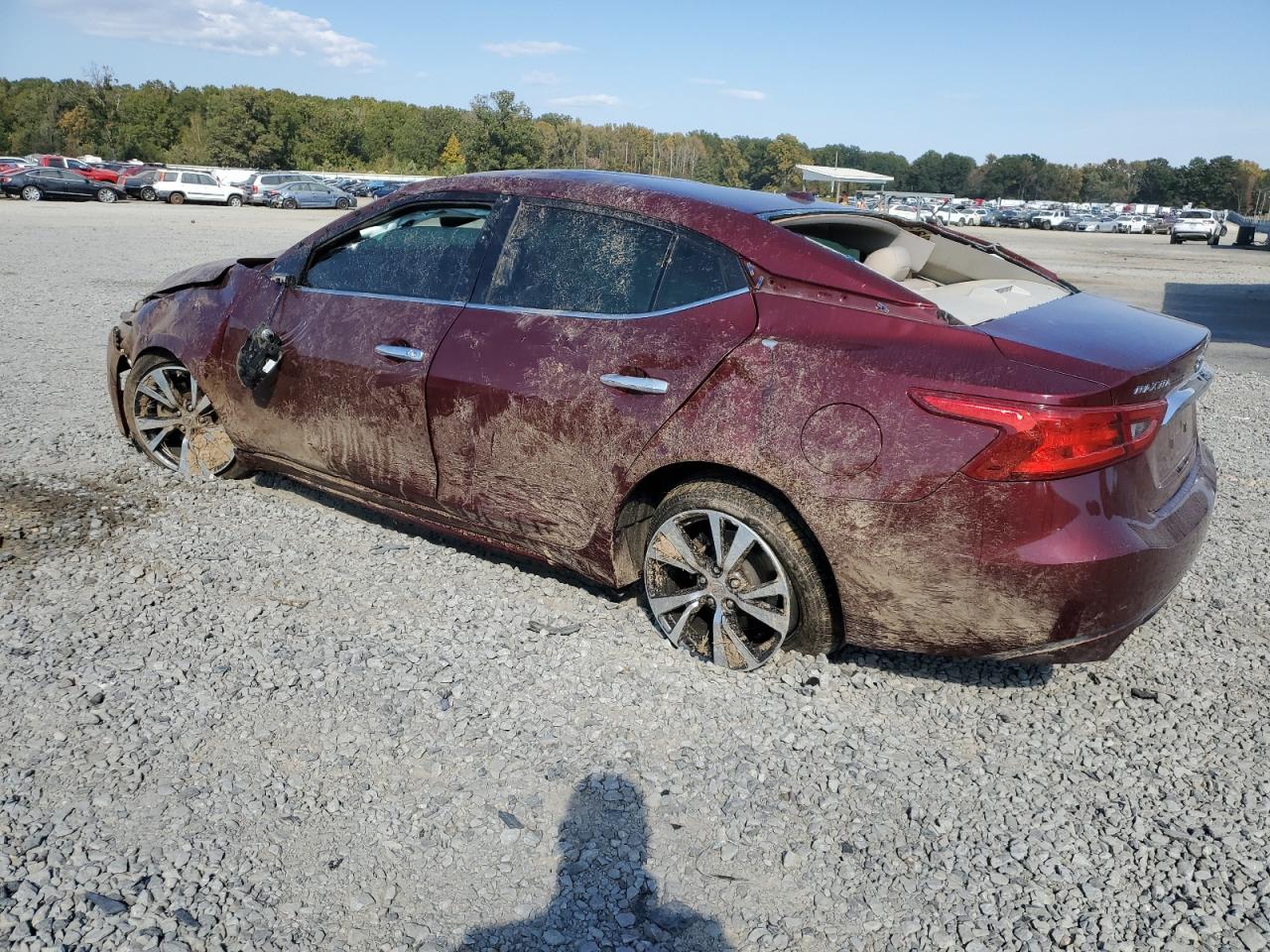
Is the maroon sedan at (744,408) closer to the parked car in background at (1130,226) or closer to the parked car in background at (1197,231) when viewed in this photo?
the parked car in background at (1197,231)

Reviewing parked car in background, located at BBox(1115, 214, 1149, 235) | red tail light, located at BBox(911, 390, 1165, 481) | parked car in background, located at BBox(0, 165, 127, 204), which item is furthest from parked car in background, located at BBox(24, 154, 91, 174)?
parked car in background, located at BBox(1115, 214, 1149, 235)

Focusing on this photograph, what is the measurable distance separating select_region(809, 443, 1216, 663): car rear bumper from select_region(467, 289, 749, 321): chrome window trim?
0.84 metres

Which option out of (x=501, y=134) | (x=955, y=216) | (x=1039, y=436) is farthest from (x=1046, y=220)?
(x=1039, y=436)

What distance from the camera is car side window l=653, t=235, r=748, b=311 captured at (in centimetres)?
342

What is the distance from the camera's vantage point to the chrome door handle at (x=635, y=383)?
134 inches

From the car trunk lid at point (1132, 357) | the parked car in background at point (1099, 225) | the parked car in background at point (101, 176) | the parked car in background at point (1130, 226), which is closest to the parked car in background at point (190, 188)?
the parked car in background at point (101, 176)

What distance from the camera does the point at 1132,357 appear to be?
3.07 m

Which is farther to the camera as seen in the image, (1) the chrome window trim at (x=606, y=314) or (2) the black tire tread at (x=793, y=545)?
(1) the chrome window trim at (x=606, y=314)

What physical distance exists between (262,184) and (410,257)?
47.5 meters

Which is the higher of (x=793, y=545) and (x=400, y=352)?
(x=400, y=352)

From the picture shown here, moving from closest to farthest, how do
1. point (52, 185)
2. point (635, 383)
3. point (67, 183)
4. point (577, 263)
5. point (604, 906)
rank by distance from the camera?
1. point (604, 906)
2. point (635, 383)
3. point (577, 263)
4. point (52, 185)
5. point (67, 183)

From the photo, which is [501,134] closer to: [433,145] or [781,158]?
[433,145]

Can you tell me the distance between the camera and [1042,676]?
144 inches

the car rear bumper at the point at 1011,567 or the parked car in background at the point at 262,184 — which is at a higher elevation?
the parked car in background at the point at 262,184
